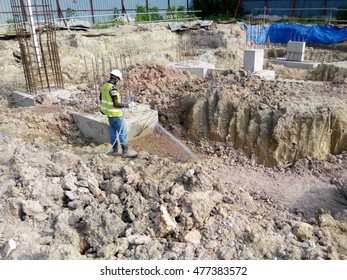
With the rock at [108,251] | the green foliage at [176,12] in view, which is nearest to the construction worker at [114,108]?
the rock at [108,251]

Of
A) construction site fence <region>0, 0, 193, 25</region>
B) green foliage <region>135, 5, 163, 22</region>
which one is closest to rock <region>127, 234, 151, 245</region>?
construction site fence <region>0, 0, 193, 25</region>

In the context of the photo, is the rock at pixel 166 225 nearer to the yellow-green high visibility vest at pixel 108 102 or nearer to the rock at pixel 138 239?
the rock at pixel 138 239

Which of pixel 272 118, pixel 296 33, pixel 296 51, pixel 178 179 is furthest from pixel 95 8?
pixel 178 179

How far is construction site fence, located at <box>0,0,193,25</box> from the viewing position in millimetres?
19997

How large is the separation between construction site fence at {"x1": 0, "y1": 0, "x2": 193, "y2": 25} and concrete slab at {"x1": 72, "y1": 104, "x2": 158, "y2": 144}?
44.4 feet

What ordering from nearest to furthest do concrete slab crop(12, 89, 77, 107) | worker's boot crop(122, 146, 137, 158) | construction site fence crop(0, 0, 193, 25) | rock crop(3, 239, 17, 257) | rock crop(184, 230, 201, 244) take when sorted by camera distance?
rock crop(3, 239, 17, 257) → rock crop(184, 230, 201, 244) → worker's boot crop(122, 146, 137, 158) → concrete slab crop(12, 89, 77, 107) → construction site fence crop(0, 0, 193, 25)

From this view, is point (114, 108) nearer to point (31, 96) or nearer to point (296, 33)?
point (31, 96)

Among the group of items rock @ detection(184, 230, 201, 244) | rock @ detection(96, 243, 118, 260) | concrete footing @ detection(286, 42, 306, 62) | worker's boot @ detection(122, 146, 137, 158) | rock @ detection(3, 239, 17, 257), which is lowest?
worker's boot @ detection(122, 146, 137, 158)

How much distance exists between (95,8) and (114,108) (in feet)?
66.4

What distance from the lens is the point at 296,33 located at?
66.6ft

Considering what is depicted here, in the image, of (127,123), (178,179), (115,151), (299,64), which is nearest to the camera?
(178,179)

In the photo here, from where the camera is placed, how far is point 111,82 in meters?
6.12

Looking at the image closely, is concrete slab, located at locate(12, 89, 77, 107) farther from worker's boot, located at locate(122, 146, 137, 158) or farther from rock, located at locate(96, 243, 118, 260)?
rock, located at locate(96, 243, 118, 260)
